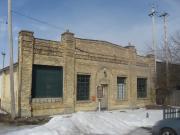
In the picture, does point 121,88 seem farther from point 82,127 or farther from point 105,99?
point 82,127

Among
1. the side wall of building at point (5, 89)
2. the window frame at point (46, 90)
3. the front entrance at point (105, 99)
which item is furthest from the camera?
the front entrance at point (105, 99)

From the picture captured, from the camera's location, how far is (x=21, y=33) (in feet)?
68.3

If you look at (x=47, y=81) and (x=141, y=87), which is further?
(x=141, y=87)

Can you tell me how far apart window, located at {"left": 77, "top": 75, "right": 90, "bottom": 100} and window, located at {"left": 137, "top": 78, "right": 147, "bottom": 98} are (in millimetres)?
7893

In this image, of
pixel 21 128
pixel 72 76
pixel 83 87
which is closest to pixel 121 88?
pixel 83 87

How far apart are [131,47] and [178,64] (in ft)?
24.5

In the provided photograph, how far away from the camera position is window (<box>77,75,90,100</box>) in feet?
81.5

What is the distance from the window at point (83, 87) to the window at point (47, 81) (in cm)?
194

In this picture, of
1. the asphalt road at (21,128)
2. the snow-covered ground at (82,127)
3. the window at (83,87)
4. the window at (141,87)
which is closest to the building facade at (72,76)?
the window at (83,87)

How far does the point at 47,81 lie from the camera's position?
22.6 metres

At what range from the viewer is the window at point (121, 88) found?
28.8 meters

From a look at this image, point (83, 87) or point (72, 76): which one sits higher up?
point (72, 76)

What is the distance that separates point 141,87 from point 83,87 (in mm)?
9091

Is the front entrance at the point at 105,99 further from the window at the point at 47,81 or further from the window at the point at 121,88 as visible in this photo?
the window at the point at 47,81
